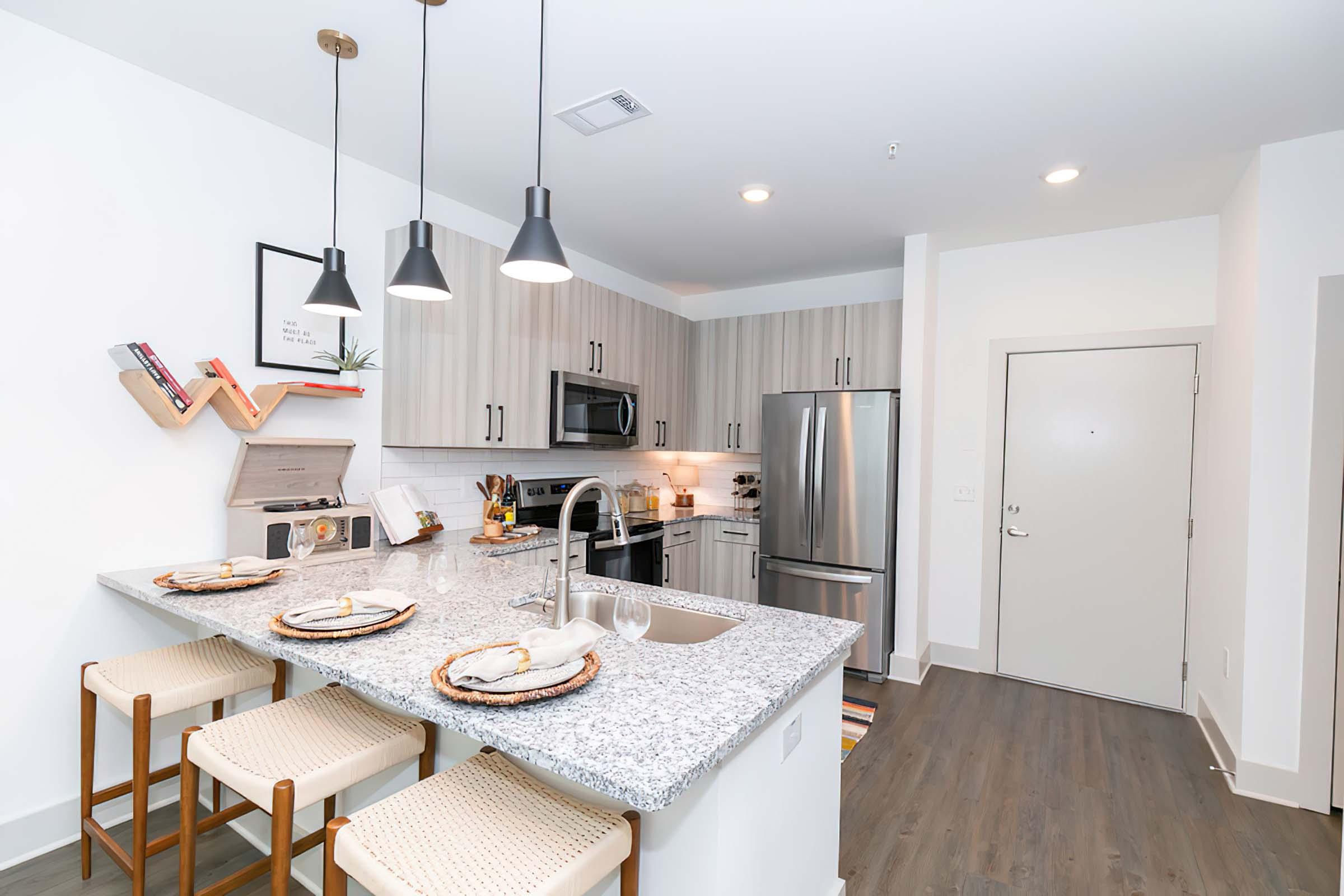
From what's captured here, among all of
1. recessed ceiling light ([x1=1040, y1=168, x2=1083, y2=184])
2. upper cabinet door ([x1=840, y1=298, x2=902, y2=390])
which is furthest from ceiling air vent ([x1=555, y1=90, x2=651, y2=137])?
upper cabinet door ([x1=840, y1=298, x2=902, y2=390])

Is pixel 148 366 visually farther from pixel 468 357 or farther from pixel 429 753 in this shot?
pixel 429 753

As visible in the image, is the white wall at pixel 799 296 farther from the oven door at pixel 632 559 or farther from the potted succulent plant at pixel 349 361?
the potted succulent plant at pixel 349 361

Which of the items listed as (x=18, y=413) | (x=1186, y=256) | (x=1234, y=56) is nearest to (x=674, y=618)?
(x=18, y=413)

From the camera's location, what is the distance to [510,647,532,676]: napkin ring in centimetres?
122

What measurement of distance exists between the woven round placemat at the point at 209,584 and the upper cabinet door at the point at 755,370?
3.29 metres

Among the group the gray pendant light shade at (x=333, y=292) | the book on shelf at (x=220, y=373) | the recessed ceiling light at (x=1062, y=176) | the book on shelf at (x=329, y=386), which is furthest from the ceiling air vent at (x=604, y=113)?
the recessed ceiling light at (x=1062, y=176)

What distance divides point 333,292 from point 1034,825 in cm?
311

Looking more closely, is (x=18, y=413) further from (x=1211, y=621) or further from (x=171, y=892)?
(x=1211, y=621)

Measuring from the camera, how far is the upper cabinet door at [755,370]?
4.55 meters

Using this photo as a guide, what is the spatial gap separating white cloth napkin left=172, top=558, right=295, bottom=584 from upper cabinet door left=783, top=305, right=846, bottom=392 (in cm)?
324

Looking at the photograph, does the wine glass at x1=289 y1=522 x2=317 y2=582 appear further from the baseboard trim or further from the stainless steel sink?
the baseboard trim

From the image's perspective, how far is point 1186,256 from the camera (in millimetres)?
3293

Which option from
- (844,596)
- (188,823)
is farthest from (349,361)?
(844,596)

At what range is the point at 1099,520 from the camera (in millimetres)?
3508
